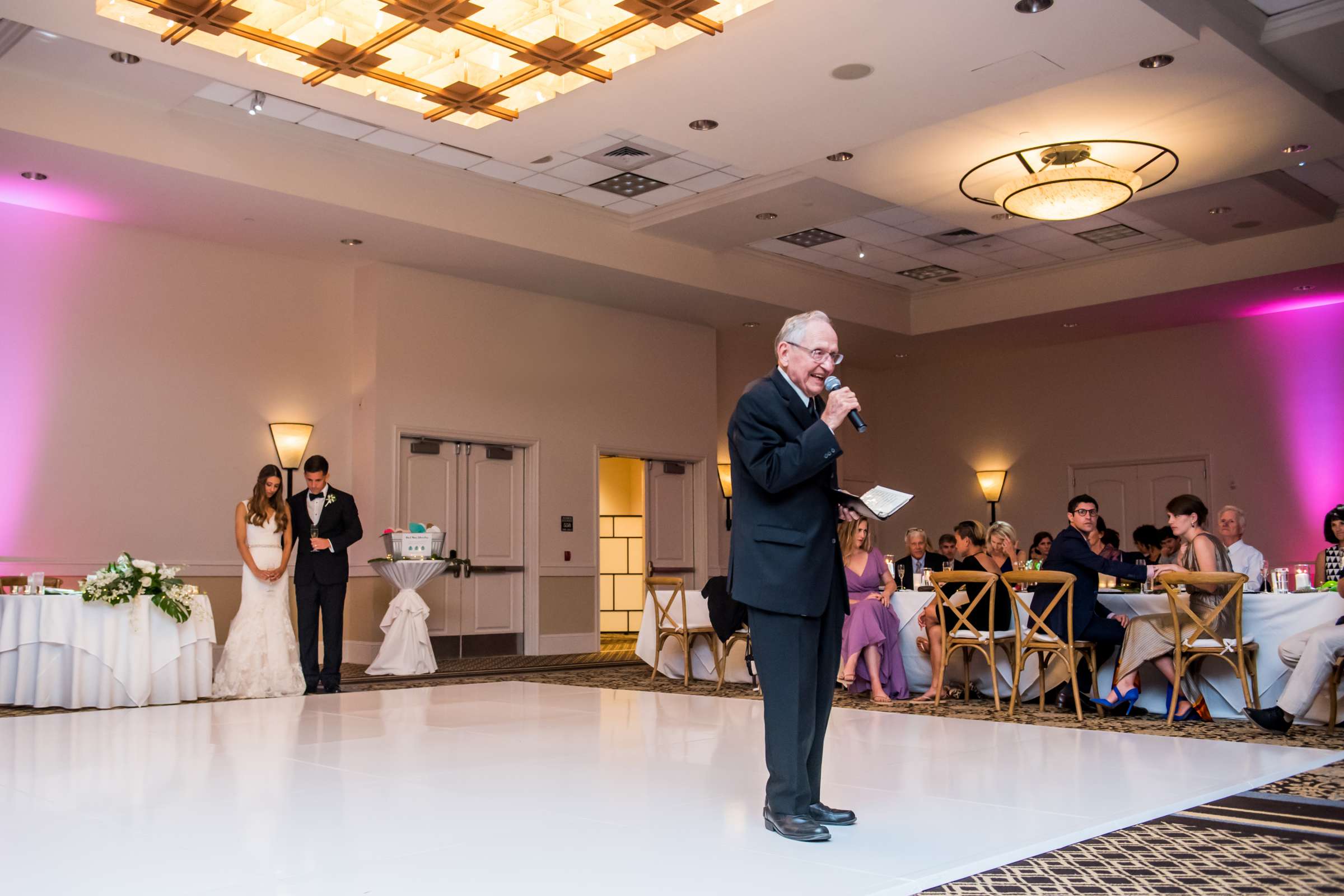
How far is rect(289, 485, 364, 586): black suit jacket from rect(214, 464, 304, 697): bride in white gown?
0.14 meters

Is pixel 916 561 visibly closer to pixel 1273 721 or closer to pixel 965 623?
pixel 965 623

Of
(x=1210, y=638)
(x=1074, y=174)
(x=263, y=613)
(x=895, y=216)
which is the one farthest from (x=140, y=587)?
(x=895, y=216)

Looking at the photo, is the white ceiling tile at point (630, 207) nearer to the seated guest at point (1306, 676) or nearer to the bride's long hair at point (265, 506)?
the bride's long hair at point (265, 506)

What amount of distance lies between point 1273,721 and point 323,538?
609 cm

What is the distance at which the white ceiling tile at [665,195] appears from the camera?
10.4 m

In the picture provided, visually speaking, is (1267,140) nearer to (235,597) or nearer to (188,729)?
(188,729)

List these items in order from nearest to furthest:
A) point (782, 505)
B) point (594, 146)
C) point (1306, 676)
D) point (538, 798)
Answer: point (782, 505) < point (538, 798) < point (1306, 676) < point (594, 146)

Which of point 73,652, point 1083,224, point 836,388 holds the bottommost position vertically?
point 73,652

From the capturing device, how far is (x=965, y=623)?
736 cm

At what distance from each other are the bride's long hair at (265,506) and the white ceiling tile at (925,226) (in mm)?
6593

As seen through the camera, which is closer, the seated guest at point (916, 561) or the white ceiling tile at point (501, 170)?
the seated guest at point (916, 561)

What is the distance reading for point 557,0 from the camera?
237 inches

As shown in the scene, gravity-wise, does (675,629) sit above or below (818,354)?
below

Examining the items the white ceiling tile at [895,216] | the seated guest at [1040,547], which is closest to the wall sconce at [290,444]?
the white ceiling tile at [895,216]
